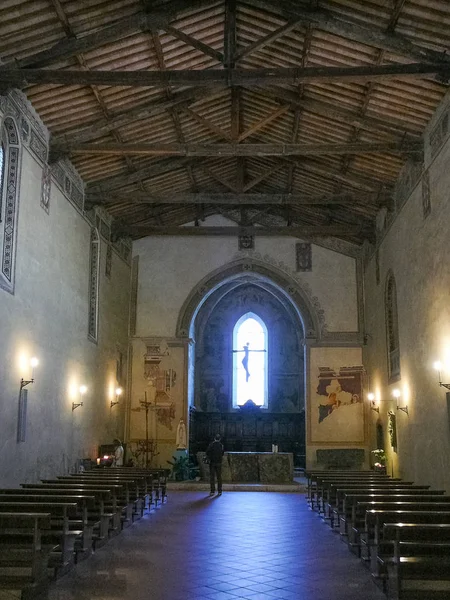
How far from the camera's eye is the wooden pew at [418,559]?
6176 millimetres

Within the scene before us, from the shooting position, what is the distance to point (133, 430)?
2269 cm

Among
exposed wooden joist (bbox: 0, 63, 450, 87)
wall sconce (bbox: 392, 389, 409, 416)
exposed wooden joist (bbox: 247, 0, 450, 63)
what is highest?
exposed wooden joist (bbox: 247, 0, 450, 63)

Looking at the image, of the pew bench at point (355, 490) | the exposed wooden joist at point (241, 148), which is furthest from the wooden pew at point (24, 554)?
the exposed wooden joist at point (241, 148)

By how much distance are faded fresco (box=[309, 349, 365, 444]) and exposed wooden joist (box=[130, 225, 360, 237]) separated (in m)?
4.78

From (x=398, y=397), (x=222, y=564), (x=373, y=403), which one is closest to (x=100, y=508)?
(x=222, y=564)

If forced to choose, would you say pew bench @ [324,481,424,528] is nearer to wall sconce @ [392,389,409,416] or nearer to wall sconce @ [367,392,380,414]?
wall sconce @ [392,389,409,416]

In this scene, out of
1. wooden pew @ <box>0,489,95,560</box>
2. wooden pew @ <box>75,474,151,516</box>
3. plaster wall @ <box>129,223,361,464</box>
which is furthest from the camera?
plaster wall @ <box>129,223,361,464</box>

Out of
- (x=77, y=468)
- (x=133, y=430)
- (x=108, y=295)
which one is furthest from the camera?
(x=133, y=430)

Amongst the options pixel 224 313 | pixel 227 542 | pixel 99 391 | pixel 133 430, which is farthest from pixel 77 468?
pixel 224 313

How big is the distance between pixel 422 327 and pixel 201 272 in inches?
423

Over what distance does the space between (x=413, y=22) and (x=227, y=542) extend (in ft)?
30.6

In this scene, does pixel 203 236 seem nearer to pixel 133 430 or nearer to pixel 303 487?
pixel 133 430

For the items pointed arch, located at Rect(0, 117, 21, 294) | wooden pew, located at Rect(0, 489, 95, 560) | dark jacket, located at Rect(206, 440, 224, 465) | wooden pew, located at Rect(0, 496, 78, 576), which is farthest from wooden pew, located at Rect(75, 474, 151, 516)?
pointed arch, located at Rect(0, 117, 21, 294)

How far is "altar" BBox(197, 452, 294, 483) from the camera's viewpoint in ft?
68.2
